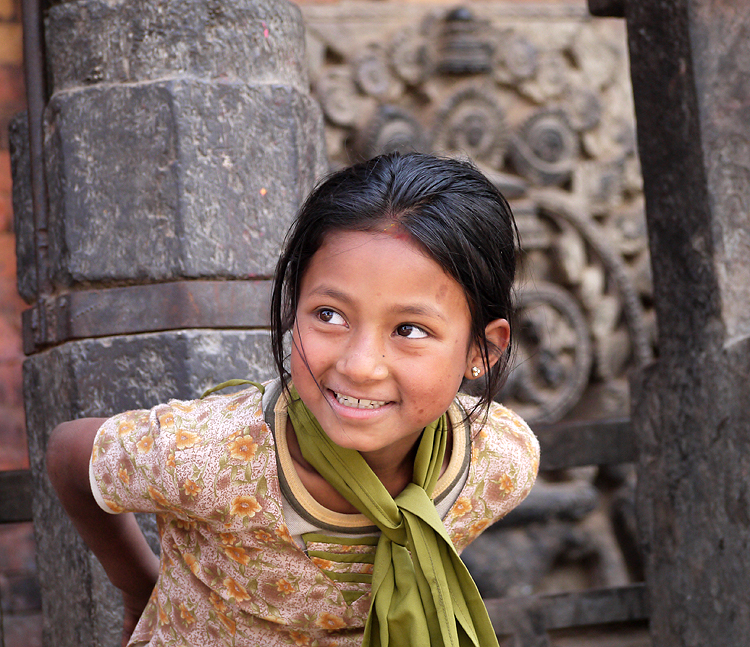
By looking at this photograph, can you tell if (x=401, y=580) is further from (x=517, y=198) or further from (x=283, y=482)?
(x=517, y=198)

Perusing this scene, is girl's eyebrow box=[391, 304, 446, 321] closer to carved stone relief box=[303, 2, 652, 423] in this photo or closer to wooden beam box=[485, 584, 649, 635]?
wooden beam box=[485, 584, 649, 635]

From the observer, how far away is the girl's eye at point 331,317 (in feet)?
4.19

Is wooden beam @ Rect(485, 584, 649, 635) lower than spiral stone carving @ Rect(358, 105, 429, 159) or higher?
lower

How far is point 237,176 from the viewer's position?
6.31 feet

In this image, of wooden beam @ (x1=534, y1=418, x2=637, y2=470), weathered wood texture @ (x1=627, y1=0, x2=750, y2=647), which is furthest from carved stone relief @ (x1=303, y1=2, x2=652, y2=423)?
weathered wood texture @ (x1=627, y1=0, x2=750, y2=647)

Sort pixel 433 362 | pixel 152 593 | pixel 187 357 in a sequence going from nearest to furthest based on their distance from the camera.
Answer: pixel 433 362 < pixel 152 593 < pixel 187 357

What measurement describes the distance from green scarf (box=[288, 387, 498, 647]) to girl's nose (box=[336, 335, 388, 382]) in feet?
0.60

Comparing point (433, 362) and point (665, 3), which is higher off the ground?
point (665, 3)

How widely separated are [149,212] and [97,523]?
0.67 meters

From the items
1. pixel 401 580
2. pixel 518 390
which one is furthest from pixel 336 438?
pixel 518 390

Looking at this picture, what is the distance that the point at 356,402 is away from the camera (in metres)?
1.27

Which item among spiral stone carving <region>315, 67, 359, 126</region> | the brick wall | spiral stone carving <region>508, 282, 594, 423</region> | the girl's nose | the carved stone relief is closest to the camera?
the girl's nose

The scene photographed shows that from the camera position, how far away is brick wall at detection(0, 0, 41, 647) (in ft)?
8.41

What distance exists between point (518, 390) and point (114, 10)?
218 cm
